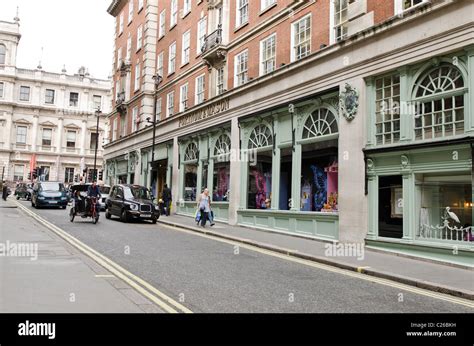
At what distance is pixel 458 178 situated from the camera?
439 inches

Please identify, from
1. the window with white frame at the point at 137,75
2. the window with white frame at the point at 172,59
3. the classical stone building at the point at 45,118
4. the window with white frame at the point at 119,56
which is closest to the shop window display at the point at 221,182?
the window with white frame at the point at 172,59

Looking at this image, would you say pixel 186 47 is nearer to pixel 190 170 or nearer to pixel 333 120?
pixel 190 170

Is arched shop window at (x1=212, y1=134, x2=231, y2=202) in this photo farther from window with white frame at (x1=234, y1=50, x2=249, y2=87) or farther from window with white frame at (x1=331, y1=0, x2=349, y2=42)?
window with white frame at (x1=331, y1=0, x2=349, y2=42)

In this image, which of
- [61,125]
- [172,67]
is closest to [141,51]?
[172,67]

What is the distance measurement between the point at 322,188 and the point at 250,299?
9383 mm

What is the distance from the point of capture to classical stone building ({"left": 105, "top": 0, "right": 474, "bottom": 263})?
11430mm

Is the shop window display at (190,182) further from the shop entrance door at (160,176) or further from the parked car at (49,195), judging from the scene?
the parked car at (49,195)

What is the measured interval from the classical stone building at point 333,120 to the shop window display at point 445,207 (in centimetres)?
3

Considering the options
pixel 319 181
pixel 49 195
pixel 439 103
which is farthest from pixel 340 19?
pixel 49 195

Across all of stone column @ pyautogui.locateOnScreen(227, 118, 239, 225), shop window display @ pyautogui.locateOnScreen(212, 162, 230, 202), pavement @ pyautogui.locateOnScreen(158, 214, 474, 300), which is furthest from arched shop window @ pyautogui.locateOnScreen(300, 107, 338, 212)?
shop window display @ pyautogui.locateOnScreen(212, 162, 230, 202)

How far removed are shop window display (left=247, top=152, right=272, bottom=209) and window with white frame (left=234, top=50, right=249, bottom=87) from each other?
4.16 metres

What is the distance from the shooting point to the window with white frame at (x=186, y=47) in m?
27.1

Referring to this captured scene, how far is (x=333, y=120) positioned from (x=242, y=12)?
9334 mm

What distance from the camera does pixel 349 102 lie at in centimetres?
1413
